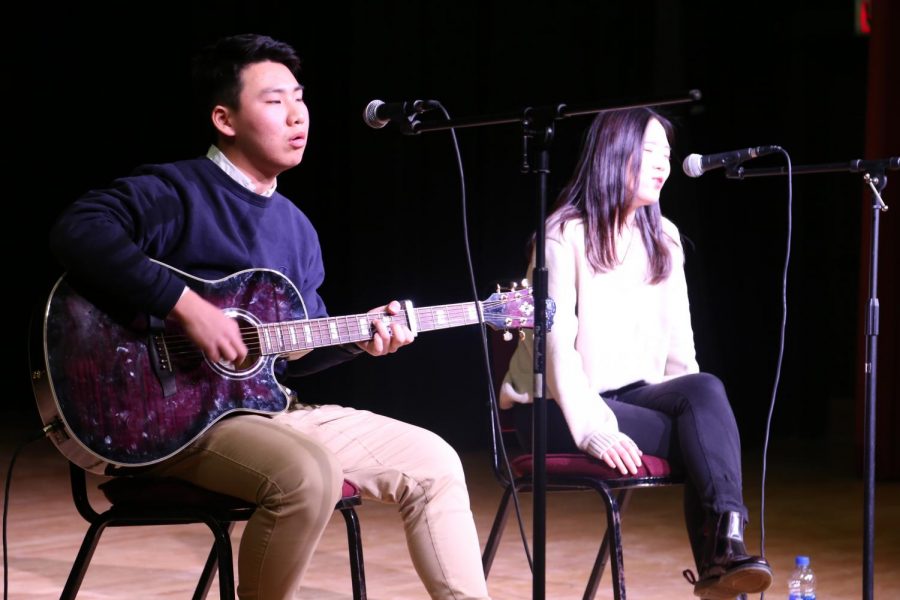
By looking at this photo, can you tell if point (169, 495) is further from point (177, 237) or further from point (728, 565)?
point (728, 565)

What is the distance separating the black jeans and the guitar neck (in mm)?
342

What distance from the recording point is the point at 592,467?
2562mm

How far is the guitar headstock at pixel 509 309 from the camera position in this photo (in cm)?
262

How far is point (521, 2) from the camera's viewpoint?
19.7 feet

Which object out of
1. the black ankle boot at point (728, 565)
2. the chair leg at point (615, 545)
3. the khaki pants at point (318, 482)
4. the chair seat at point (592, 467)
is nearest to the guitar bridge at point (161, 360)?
the khaki pants at point (318, 482)

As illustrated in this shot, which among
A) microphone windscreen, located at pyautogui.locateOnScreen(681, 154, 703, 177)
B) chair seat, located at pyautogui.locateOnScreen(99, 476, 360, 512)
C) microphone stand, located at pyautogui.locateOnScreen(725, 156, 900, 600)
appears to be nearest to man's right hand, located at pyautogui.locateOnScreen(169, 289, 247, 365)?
chair seat, located at pyautogui.locateOnScreen(99, 476, 360, 512)

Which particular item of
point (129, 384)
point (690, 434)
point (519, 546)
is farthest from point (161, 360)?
point (519, 546)

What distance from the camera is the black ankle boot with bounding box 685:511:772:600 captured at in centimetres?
235

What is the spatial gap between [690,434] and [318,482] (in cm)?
86

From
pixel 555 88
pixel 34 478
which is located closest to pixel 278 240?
pixel 34 478

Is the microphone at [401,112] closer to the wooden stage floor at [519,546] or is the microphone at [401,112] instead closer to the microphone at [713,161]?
the microphone at [713,161]

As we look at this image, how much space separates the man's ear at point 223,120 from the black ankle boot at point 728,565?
129cm

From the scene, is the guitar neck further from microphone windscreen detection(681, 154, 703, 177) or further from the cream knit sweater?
microphone windscreen detection(681, 154, 703, 177)

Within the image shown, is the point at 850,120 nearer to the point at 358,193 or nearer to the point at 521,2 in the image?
the point at 521,2
